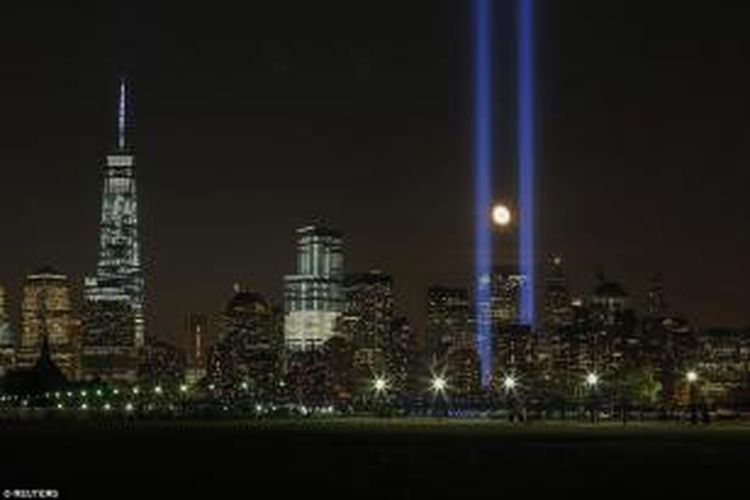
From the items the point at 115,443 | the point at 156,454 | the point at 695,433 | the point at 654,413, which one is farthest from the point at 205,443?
the point at 654,413

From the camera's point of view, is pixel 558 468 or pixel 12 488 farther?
pixel 558 468

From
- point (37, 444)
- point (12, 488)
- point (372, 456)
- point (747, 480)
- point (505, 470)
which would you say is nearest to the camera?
point (12, 488)

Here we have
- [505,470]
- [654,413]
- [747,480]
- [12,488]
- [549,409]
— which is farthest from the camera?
[549,409]

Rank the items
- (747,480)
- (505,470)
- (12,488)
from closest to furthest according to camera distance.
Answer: (12,488) < (747,480) < (505,470)

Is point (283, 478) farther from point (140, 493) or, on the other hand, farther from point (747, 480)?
point (747, 480)

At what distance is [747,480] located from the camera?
59.7 m

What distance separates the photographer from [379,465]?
70.4 metres

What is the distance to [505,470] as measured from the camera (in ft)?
219

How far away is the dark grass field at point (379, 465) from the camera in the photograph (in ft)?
186

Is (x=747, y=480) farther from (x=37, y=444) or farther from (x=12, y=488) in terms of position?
(x=37, y=444)

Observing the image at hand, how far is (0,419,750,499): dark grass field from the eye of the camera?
56562 millimetres

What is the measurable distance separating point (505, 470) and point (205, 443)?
3235 centimetres

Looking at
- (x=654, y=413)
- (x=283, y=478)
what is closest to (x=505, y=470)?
(x=283, y=478)

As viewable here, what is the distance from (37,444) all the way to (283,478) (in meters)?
33.8
